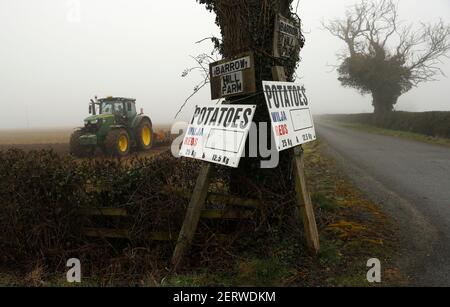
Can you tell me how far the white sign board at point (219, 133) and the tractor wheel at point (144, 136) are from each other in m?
13.4

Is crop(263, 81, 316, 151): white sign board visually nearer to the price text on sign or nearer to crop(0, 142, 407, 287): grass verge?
the price text on sign

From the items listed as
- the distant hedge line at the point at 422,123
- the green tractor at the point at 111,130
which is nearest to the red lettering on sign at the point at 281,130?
the green tractor at the point at 111,130

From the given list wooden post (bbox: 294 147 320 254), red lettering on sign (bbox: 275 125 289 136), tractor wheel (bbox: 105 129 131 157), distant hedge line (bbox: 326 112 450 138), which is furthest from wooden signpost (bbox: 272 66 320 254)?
distant hedge line (bbox: 326 112 450 138)

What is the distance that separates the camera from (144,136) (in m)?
18.0

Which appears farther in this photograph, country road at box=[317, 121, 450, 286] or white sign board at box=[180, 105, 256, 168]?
country road at box=[317, 121, 450, 286]

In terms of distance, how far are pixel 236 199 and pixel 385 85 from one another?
32.1 m

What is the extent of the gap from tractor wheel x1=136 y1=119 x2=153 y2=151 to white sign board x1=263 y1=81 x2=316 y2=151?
13585mm

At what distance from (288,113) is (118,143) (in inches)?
468

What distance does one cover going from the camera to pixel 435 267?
3.93 m

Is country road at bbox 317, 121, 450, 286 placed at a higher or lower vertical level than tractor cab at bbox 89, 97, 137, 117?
lower

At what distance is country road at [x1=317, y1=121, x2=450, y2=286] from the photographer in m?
4.05

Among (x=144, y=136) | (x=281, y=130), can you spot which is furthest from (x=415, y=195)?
(x=144, y=136)

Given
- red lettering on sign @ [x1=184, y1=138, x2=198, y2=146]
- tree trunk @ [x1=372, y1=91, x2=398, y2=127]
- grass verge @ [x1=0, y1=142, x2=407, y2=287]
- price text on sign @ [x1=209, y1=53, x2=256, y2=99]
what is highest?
tree trunk @ [x1=372, y1=91, x2=398, y2=127]
